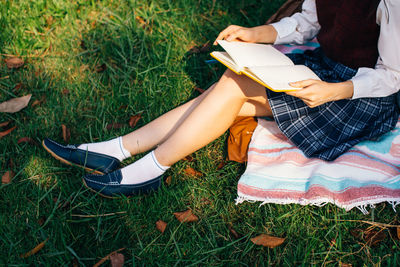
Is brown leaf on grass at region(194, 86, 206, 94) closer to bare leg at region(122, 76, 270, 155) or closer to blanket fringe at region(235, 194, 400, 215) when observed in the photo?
bare leg at region(122, 76, 270, 155)

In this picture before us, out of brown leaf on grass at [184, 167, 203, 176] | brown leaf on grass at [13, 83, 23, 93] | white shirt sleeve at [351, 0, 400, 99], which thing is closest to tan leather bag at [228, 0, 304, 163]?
brown leaf on grass at [184, 167, 203, 176]

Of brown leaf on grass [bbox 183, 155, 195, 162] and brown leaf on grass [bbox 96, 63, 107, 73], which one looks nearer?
brown leaf on grass [bbox 183, 155, 195, 162]

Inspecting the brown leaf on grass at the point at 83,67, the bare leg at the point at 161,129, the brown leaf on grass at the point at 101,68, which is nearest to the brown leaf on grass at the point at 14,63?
the brown leaf on grass at the point at 83,67

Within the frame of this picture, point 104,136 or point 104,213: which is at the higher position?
point 104,136

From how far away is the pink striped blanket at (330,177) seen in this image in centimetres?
183

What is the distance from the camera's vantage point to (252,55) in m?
1.82

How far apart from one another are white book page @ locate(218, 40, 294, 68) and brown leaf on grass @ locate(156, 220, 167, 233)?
0.92 metres

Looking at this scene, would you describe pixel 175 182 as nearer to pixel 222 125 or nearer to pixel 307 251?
pixel 222 125

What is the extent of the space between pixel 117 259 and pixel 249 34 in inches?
56.4

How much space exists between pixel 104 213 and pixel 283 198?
99 cm

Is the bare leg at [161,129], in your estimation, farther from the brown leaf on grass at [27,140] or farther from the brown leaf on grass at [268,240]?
the brown leaf on grass at [268,240]

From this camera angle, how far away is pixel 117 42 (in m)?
2.89

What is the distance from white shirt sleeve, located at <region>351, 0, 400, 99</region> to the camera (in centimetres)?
165

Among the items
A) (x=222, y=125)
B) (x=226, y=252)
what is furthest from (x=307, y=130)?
(x=226, y=252)
